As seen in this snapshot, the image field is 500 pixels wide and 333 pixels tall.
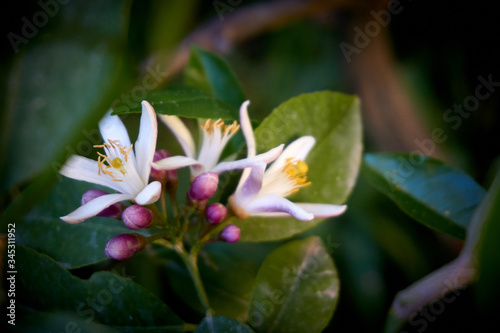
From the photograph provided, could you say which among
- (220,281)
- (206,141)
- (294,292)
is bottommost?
(220,281)

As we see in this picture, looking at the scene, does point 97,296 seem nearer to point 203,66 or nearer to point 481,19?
point 203,66

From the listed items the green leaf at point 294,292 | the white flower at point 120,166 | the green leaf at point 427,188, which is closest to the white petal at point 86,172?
the white flower at point 120,166

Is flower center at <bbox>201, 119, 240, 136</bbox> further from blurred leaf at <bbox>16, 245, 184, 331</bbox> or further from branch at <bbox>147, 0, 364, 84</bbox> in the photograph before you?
branch at <bbox>147, 0, 364, 84</bbox>

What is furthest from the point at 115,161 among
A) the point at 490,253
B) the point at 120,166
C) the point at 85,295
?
the point at 490,253

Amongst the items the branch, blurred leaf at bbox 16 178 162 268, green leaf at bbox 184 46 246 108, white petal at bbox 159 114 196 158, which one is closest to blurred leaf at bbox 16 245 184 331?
blurred leaf at bbox 16 178 162 268

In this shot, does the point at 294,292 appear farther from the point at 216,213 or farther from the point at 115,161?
the point at 115,161

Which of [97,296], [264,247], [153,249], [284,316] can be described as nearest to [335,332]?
[264,247]

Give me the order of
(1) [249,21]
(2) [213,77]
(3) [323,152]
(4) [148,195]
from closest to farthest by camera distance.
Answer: (4) [148,195] → (3) [323,152] → (2) [213,77] → (1) [249,21]

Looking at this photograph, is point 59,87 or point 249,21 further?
point 249,21
